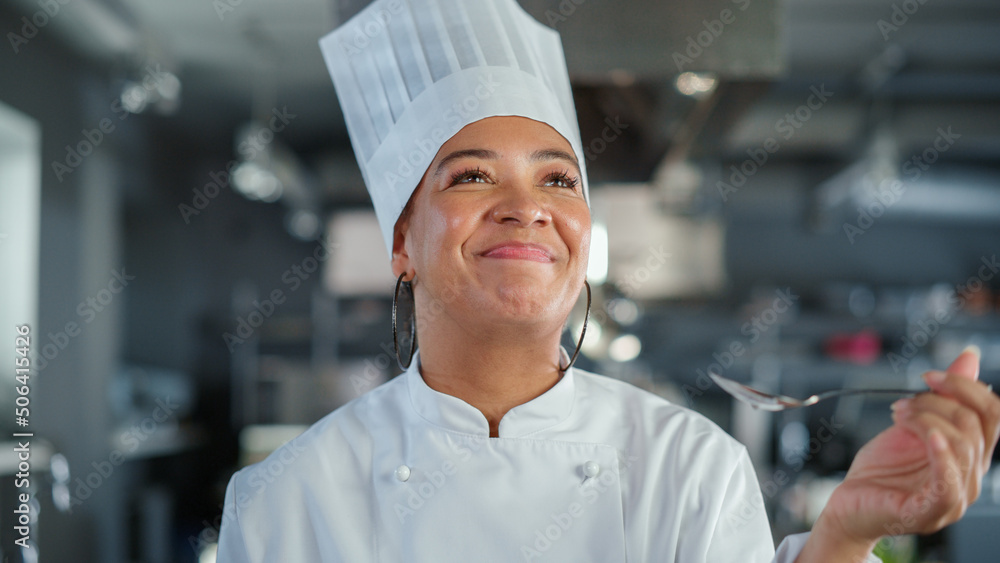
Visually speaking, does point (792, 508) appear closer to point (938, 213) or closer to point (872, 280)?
point (938, 213)

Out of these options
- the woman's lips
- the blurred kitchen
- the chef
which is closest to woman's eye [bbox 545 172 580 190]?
the chef

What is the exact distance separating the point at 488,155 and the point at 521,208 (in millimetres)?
107

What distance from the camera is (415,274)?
114 centimetres

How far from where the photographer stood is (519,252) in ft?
3.16

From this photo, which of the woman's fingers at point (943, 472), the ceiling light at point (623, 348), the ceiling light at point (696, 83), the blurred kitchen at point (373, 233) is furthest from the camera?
the ceiling light at point (623, 348)

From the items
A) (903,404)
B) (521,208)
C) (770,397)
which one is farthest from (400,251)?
(903,404)

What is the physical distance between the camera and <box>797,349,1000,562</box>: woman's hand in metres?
0.69

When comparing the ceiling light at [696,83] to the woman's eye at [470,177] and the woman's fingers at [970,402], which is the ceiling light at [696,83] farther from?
the woman's fingers at [970,402]

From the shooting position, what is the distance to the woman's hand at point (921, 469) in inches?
27.0

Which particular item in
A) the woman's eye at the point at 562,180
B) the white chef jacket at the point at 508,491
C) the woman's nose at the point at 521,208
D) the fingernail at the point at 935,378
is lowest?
the white chef jacket at the point at 508,491

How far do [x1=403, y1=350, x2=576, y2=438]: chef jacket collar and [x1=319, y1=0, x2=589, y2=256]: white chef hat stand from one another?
0.29 m

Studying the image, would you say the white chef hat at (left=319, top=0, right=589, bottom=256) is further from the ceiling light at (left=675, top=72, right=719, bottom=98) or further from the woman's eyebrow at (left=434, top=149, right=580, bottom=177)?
the ceiling light at (left=675, top=72, right=719, bottom=98)

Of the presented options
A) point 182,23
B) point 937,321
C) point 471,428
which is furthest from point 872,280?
point 471,428

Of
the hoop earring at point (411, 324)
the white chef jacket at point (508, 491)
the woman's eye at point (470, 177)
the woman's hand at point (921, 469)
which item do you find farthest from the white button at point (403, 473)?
the woman's hand at point (921, 469)
